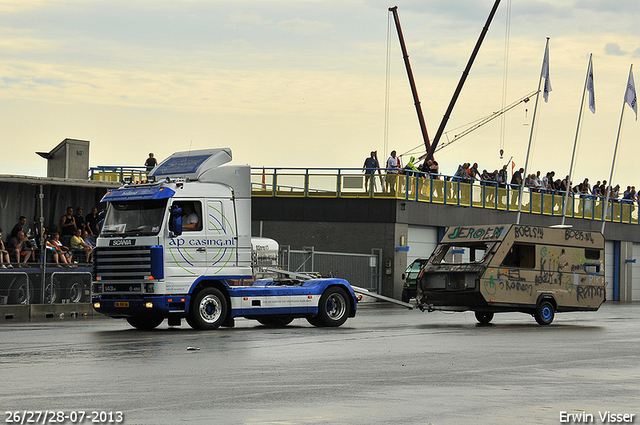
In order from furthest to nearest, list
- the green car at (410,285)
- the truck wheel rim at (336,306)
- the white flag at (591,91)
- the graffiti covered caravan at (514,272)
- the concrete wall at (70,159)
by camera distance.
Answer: the white flag at (591,91)
the green car at (410,285)
the concrete wall at (70,159)
the graffiti covered caravan at (514,272)
the truck wheel rim at (336,306)

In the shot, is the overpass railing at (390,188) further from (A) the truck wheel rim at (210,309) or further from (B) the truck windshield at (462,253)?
(A) the truck wheel rim at (210,309)

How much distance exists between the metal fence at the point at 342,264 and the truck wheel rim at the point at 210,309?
13853 millimetres

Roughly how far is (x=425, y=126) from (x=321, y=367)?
1777 inches

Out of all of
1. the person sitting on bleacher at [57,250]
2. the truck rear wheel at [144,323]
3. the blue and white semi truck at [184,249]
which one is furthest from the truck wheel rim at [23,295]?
the blue and white semi truck at [184,249]

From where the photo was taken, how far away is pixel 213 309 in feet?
64.9

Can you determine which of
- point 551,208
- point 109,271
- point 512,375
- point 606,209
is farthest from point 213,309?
point 606,209

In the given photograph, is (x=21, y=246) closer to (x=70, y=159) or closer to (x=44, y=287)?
(x=44, y=287)

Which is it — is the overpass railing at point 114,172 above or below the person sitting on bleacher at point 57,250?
above

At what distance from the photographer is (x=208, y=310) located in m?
19.7

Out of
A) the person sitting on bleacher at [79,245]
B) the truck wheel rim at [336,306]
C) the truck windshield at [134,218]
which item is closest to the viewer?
the truck windshield at [134,218]

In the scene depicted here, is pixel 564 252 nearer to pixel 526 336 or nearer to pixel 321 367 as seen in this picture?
pixel 526 336

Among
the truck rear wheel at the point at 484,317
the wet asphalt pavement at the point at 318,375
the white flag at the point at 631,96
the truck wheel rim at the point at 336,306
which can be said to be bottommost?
the truck rear wheel at the point at 484,317

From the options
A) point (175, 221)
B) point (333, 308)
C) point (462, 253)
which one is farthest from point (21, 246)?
point (462, 253)

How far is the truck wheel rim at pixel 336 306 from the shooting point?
21.5 metres
